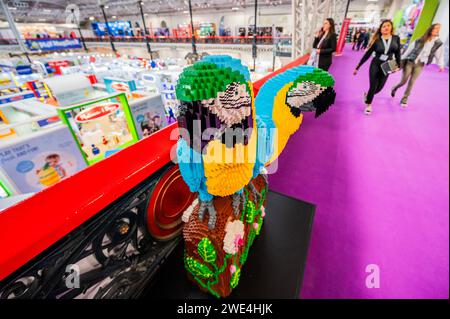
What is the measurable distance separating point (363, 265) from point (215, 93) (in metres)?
1.43

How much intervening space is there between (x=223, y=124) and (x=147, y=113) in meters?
2.65

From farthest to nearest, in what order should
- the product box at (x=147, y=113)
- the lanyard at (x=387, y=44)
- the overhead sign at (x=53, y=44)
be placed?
the overhead sign at (x=53, y=44) < the product box at (x=147, y=113) < the lanyard at (x=387, y=44)

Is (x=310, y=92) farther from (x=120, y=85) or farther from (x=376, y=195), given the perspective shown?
(x=120, y=85)

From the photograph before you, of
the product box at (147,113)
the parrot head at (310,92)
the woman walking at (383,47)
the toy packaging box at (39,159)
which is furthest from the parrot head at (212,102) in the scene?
the woman walking at (383,47)

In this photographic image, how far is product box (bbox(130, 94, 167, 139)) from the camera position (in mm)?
2793

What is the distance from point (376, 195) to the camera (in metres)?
1.72

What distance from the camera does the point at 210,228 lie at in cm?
77

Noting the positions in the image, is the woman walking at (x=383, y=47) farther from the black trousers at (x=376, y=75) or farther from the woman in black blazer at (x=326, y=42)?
the woman in black blazer at (x=326, y=42)

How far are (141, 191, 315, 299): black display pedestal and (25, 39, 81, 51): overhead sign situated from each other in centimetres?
1987

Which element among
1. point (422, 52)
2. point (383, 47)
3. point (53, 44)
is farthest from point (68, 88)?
point (53, 44)

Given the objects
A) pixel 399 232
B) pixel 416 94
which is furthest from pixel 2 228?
pixel 416 94

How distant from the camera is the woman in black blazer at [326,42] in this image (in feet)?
9.85

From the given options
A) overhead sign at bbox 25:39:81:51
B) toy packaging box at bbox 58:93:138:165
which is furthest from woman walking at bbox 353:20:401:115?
overhead sign at bbox 25:39:81:51

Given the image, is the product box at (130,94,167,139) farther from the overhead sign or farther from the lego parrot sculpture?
the overhead sign
